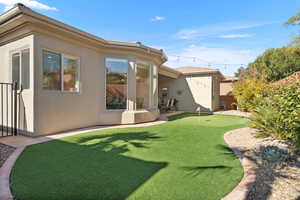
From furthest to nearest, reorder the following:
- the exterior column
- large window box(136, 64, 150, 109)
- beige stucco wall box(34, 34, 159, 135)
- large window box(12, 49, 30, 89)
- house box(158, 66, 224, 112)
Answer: house box(158, 66, 224, 112), the exterior column, large window box(136, 64, 150, 109), large window box(12, 49, 30, 89), beige stucco wall box(34, 34, 159, 135)

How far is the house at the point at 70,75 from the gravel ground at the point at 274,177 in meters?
5.57

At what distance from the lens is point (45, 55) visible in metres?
5.93

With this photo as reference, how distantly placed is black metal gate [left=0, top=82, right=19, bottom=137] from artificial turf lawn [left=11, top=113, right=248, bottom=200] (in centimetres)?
242

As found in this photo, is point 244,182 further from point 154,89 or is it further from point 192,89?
point 192,89

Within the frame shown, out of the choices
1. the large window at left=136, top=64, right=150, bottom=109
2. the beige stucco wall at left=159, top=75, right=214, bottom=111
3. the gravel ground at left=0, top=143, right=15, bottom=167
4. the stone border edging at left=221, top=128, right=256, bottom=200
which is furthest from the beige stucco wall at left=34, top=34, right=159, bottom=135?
the beige stucco wall at left=159, top=75, right=214, bottom=111

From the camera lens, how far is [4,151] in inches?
167

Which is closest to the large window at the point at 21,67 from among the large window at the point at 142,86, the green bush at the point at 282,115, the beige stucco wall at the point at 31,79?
the beige stucco wall at the point at 31,79

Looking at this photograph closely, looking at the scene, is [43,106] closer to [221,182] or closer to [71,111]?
[71,111]

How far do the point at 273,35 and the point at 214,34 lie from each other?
5.41 metres

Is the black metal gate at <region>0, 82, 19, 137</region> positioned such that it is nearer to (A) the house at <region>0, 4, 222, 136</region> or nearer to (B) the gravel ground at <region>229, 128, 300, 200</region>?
(A) the house at <region>0, 4, 222, 136</region>

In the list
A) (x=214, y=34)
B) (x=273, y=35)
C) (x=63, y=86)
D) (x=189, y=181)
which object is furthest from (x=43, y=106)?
(x=273, y=35)

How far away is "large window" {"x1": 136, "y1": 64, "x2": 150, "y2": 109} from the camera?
8.70 metres

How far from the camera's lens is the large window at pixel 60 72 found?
6.01m

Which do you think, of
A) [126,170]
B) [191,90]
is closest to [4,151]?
[126,170]
